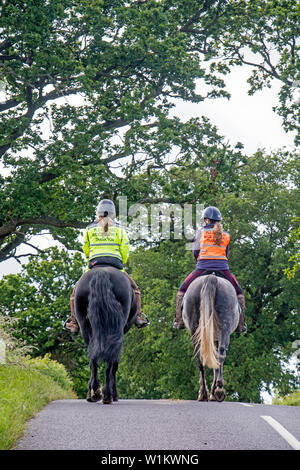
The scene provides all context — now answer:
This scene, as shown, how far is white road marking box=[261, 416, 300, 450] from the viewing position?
5.96m

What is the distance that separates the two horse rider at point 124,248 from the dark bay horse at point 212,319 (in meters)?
0.44

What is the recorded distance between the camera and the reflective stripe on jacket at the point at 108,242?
10319mm

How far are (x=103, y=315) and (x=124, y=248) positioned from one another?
4.49 feet

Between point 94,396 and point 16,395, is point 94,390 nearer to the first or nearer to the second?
point 94,396

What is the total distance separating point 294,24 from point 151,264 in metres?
16.0

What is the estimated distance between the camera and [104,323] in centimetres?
941

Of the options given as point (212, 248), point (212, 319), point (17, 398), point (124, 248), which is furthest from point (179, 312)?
point (17, 398)

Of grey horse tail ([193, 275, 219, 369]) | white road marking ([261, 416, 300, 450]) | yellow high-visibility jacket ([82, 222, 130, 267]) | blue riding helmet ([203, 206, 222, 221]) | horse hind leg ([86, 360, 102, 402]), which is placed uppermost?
blue riding helmet ([203, 206, 222, 221])

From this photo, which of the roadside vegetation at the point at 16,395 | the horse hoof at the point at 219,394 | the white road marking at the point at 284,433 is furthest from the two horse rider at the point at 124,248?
the white road marking at the point at 284,433

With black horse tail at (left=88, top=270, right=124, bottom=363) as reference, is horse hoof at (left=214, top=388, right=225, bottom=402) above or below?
below

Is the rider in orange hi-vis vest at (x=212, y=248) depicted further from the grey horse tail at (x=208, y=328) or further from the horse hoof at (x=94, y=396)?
the horse hoof at (x=94, y=396)

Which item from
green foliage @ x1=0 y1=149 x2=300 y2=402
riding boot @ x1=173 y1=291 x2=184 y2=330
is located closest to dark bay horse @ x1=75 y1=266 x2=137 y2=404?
riding boot @ x1=173 y1=291 x2=184 y2=330

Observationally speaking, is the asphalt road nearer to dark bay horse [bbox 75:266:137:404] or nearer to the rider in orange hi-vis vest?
dark bay horse [bbox 75:266:137:404]
